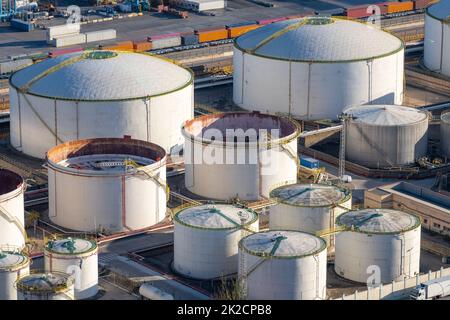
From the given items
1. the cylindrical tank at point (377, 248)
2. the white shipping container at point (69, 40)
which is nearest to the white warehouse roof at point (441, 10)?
the white shipping container at point (69, 40)

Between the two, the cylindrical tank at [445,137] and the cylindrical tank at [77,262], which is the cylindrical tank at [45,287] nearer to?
the cylindrical tank at [77,262]

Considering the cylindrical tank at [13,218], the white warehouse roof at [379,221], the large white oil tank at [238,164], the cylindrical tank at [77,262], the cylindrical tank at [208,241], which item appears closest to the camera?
the cylindrical tank at [77,262]

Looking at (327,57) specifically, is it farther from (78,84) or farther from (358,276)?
(358,276)

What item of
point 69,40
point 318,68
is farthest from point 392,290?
point 69,40

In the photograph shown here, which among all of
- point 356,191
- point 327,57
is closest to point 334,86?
point 327,57

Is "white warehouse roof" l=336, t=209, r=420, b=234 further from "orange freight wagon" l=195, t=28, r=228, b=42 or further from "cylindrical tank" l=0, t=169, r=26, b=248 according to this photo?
"orange freight wagon" l=195, t=28, r=228, b=42

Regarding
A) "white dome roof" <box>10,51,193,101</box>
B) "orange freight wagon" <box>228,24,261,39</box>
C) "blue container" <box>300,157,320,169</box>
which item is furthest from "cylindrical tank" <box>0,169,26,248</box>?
"orange freight wagon" <box>228,24,261,39</box>

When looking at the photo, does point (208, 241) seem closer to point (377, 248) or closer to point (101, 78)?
point (377, 248)
